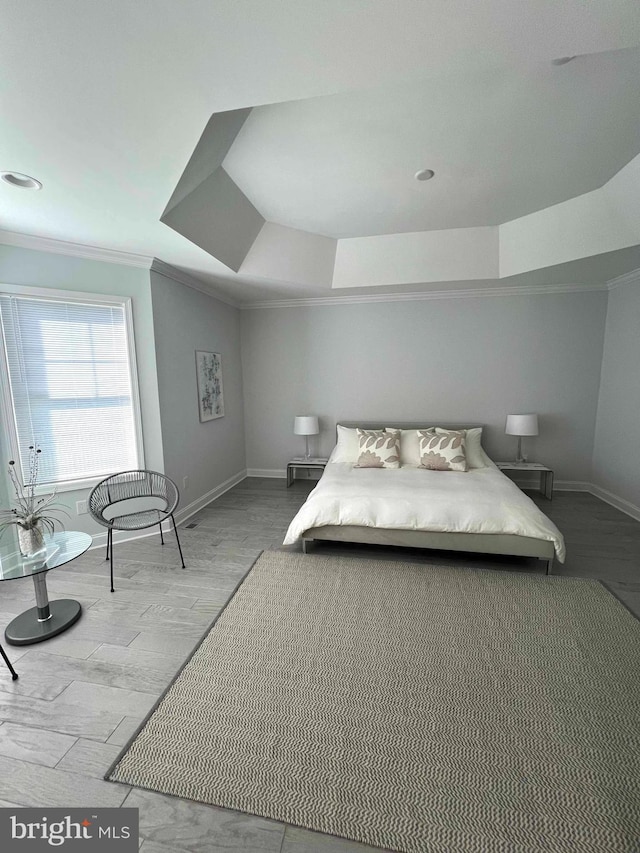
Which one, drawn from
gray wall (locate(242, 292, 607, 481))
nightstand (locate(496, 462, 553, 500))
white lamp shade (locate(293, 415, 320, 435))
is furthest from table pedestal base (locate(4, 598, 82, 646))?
nightstand (locate(496, 462, 553, 500))

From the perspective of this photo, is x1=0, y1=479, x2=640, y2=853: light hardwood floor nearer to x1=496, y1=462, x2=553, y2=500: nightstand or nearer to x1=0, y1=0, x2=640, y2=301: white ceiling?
x1=496, y1=462, x2=553, y2=500: nightstand

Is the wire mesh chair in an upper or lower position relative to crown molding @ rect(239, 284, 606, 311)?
lower

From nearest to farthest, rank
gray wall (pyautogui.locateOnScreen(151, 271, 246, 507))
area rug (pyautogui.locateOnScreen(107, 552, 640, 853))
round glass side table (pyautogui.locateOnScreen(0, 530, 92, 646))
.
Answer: area rug (pyautogui.locateOnScreen(107, 552, 640, 853))
round glass side table (pyautogui.locateOnScreen(0, 530, 92, 646))
gray wall (pyautogui.locateOnScreen(151, 271, 246, 507))

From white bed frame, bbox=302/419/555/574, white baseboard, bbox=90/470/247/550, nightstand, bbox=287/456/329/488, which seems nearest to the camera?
white bed frame, bbox=302/419/555/574

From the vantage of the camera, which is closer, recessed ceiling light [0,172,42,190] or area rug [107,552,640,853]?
area rug [107,552,640,853]

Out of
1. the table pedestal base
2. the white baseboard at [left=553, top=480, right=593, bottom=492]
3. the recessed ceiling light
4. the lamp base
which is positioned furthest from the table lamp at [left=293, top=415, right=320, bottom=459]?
the recessed ceiling light

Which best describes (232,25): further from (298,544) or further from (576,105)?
(298,544)

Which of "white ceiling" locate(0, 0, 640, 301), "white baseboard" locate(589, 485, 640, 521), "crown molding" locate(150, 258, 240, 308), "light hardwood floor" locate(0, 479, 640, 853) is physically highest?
"white ceiling" locate(0, 0, 640, 301)

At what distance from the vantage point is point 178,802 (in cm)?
126

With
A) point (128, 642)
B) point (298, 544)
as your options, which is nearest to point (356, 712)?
point (128, 642)

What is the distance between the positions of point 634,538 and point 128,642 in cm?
408

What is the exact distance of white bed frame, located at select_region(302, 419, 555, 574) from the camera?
259cm

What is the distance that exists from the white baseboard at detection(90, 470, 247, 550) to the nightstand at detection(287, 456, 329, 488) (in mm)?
784

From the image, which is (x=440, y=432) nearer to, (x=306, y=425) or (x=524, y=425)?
(x=524, y=425)
